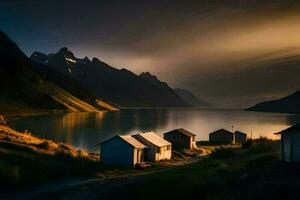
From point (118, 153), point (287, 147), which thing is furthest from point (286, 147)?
point (118, 153)

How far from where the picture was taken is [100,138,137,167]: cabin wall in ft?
183

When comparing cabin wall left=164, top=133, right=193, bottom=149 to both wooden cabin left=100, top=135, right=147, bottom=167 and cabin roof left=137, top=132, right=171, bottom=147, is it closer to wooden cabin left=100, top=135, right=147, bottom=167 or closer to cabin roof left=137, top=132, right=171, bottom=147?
cabin roof left=137, top=132, right=171, bottom=147

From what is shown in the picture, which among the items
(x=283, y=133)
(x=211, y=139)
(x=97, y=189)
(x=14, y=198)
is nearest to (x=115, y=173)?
(x=97, y=189)

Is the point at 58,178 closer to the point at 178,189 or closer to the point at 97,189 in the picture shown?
Result: the point at 97,189

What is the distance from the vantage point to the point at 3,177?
35250 millimetres

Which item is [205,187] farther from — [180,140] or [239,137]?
[239,137]

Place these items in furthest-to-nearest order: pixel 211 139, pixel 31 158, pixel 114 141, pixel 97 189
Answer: pixel 211 139 → pixel 114 141 → pixel 31 158 → pixel 97 189

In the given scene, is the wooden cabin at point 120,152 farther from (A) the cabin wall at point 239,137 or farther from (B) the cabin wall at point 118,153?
(A) the cabin wall at point 239,137

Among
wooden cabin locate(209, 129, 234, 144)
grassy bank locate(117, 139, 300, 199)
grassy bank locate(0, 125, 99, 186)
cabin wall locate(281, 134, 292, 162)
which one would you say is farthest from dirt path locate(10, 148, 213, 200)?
wooden cabin locate(209, 129, 234, 144)

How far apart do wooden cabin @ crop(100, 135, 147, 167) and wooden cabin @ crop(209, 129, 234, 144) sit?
5648cm

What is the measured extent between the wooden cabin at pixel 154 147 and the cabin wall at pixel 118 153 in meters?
7.59

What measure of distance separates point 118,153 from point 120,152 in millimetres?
347

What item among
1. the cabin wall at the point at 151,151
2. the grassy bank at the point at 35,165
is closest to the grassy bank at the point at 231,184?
the grassy bank at the point at 35,165

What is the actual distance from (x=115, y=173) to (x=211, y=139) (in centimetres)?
6877
